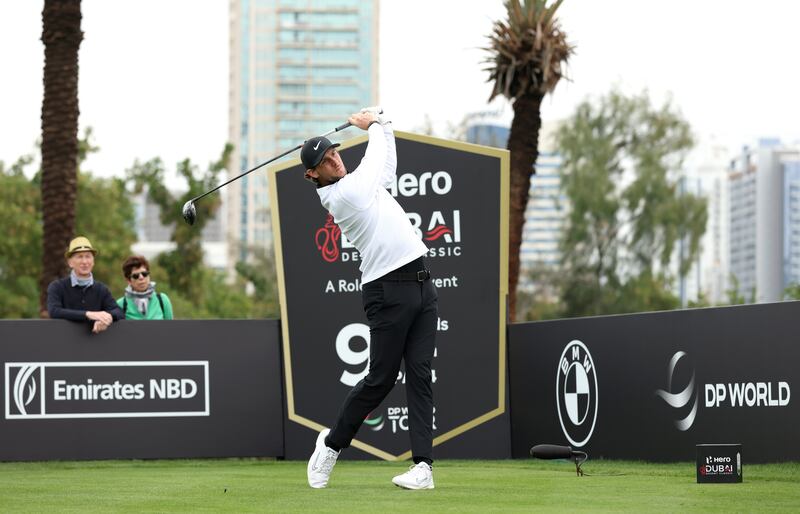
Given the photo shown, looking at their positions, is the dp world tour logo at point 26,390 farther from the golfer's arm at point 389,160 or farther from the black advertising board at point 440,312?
the golfer's arm at point 389,160


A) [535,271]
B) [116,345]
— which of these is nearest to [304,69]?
[535,271]

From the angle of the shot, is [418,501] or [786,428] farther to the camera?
[786,428]

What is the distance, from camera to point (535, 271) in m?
56.0

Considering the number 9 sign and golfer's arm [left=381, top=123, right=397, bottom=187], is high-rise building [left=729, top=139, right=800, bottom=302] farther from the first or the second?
golfer's arm [left=381, top=123, right=397, bottom=187]

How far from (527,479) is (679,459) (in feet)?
5.16

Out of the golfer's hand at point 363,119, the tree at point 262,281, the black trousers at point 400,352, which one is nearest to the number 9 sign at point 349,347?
the black trousers at point 400,352

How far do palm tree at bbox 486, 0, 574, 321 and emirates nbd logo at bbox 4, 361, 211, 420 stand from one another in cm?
921

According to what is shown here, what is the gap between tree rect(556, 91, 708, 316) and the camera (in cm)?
4922

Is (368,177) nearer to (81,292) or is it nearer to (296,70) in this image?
(81,292)

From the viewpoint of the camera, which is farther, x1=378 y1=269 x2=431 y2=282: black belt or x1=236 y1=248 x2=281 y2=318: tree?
x1=236 y1=248 x2=281 y2=318: tree

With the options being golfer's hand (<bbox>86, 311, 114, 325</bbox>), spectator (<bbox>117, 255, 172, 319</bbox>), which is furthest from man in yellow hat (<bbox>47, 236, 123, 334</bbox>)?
spectator (<bbox>117, 255, 172, 319</bbox>)

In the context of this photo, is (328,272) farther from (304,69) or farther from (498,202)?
(304,69)

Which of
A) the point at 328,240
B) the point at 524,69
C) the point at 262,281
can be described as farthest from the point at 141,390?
the point at 262,281

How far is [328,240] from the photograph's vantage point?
400 inches
